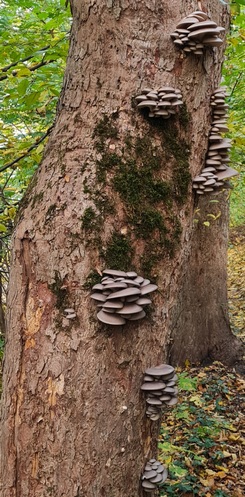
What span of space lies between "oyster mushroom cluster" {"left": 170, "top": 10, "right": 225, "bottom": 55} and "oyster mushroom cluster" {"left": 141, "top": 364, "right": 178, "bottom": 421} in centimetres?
151

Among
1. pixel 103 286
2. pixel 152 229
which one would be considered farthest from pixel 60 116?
pixel 103 286

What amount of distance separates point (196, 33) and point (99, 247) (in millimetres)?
1075

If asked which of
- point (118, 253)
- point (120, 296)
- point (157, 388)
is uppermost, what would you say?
point (118, 253)

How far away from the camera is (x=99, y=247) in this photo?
1903 millimetres

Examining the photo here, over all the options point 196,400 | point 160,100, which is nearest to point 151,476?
point 160,100

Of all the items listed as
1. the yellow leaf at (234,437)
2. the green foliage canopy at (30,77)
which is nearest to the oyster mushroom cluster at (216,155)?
the green foliage canopy at (30,77)

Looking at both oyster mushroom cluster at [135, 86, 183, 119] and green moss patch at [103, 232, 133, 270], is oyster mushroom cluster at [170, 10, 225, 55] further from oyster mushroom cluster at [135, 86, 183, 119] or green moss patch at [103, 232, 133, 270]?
green moss patch at [103, 232, 133, 270]

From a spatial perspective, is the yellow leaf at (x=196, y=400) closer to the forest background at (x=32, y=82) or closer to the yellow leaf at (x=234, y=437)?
the yellow leaf at (x=234, y=437)

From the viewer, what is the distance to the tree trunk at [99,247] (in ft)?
6.00

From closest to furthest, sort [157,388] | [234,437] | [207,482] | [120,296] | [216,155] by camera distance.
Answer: [120,296], [157,388], [216,155], [207,482], [234,437]

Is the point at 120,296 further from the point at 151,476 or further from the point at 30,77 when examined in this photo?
the point at 30,77

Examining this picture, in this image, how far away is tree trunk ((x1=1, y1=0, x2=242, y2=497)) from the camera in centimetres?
183

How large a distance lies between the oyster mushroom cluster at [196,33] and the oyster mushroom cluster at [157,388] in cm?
151

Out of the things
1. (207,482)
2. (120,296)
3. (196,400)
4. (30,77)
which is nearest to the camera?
(120,296)
